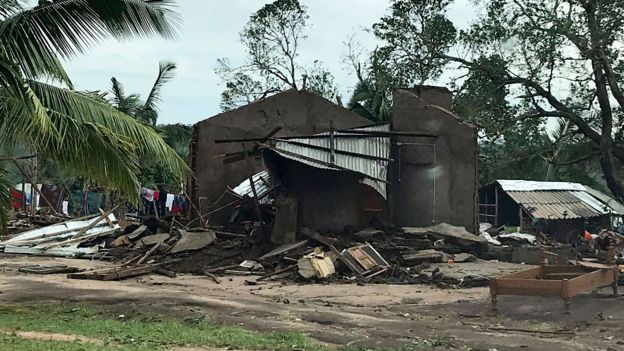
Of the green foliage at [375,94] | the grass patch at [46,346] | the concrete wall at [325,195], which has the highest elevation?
the green foliage at [375,94]

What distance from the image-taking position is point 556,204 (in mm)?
29844

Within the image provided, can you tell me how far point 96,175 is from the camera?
9133 mm

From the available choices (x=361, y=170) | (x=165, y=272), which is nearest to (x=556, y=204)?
(x=361, y=170)

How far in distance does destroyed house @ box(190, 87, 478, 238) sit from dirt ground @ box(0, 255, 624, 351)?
4458 mm

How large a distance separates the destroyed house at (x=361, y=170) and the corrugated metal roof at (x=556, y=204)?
30.5ft

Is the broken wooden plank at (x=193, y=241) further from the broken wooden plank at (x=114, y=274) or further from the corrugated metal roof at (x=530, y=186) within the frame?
the corrugated metal roof at (x=530, y=186)

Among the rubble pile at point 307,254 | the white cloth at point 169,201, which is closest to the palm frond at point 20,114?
the rubble pile at point 307,254

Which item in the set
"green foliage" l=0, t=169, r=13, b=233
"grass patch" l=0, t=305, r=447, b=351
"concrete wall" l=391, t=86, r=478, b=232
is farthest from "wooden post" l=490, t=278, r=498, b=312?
"concrete wall" l=391, t=86, r=478, b=232

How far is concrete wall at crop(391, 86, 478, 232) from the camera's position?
2078 cm

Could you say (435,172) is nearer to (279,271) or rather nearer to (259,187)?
(259,187)

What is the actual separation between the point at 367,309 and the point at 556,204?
65.8 ft

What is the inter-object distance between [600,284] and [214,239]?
36.1 feet

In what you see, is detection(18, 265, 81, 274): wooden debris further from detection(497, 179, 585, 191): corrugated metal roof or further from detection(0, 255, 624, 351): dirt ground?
detection(497, 179, 585, 191): corrugated metal roof

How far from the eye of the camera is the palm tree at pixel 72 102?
28.3 feet
